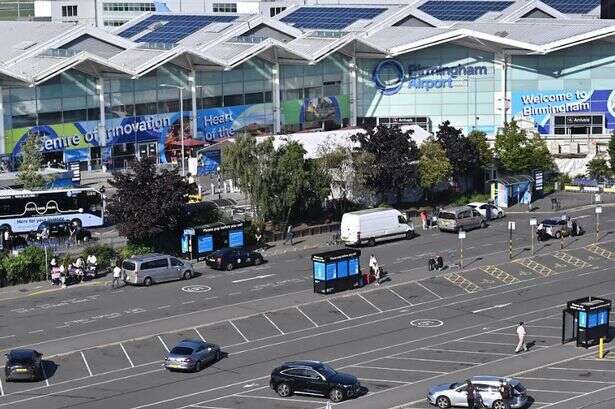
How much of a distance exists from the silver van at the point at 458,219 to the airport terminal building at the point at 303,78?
87.5ft

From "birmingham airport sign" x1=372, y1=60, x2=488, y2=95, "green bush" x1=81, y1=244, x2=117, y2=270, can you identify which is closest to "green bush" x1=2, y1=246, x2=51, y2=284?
"green bush" x1=81, y1=244, x2=117, y2=270

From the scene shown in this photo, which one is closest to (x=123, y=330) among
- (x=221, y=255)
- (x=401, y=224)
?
(x=221, y=255)

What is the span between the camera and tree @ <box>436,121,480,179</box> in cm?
9388

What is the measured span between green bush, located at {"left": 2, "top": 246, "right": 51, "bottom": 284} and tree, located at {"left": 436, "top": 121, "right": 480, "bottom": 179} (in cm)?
3267

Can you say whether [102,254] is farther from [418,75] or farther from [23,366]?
[418,75]

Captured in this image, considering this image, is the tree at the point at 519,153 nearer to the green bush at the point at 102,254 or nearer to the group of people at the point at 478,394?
the green bush at the point at 102,254

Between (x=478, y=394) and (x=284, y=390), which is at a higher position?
(x=478, y=394)

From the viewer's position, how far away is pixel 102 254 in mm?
74938

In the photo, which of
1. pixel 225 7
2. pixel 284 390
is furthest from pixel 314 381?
pixel 225 7

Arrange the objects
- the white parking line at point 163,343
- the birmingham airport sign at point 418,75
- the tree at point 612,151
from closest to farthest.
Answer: the white parking line at point 163,343 < the tree at point 612,151 < the birmingham airport sign at point 418,75

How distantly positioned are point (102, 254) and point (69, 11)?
362ft

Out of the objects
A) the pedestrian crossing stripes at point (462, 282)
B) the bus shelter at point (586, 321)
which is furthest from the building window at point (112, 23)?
the bus shelter at point (586, 321)

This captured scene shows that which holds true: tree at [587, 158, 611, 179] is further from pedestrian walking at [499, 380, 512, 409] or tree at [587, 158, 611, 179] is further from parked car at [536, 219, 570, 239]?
pedestrian walking at [499, 380, 512, 409]

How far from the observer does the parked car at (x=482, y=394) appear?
1889 inches
